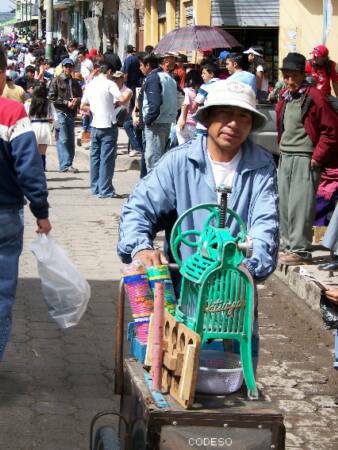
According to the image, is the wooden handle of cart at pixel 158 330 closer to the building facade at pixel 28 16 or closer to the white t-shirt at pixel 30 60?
the white t-shirt at pixel 30 60

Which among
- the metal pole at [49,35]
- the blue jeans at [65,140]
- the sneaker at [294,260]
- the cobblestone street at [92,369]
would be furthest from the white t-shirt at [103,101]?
the metal pole at [49,35]

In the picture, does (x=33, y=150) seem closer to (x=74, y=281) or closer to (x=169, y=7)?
(x=74, y=281)

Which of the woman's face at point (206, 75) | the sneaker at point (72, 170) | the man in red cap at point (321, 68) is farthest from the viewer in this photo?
the sneaker at point (72, 170)

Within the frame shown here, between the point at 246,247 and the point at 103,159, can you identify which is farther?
the point at 103,159

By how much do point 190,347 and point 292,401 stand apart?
3.17 metres

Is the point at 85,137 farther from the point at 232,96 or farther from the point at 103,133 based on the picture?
the point at 232,96

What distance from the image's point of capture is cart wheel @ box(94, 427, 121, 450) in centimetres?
424

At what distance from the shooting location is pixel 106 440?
4316 mm

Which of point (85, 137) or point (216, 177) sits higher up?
point (216, 177)

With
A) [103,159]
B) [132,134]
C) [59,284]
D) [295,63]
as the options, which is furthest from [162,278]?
[132,134]

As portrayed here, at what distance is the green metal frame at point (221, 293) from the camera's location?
3701 mm

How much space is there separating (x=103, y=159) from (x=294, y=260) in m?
5.72

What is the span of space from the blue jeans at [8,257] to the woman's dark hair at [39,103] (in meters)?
10.1

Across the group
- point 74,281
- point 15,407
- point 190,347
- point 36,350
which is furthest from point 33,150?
point 190,347
